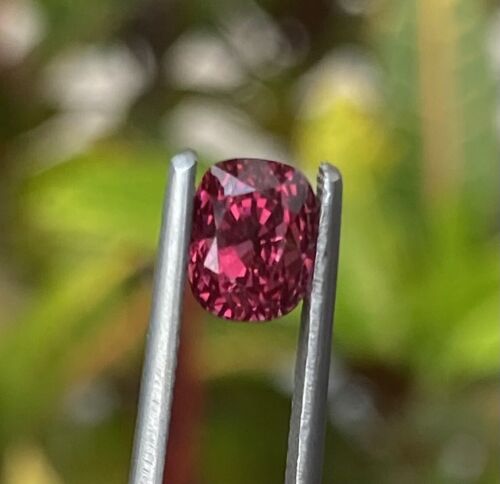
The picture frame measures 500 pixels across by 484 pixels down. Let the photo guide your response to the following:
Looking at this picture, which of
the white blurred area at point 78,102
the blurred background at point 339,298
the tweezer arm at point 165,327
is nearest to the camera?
the tweezer arm at point 165,327

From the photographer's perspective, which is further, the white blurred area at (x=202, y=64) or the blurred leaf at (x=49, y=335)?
the white blurred area at (x=202, y=64)

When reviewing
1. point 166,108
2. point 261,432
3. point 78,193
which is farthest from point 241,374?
point 166,108

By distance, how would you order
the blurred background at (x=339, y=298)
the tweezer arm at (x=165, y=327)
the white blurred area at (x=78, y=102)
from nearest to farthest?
Result: the tweezer arm at (x=165, y=327) < the blurred background at (x=339, y=298) < the white blurred area at (x=78, y=102)

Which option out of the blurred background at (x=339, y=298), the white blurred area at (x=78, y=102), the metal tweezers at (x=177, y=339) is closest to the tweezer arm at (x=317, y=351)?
the metal tweezers at (x=177, y=339)

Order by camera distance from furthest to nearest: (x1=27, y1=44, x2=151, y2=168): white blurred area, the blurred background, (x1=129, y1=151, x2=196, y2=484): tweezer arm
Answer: (x1=27, y1=44, x2=151, y2=168): white blurred area → the blurred background → (x1=129, y1=151, x2=196, y2=484): tweezer arm

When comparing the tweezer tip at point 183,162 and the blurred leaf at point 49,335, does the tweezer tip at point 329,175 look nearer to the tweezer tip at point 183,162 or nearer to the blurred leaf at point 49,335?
the tweezer tip at point 183,162

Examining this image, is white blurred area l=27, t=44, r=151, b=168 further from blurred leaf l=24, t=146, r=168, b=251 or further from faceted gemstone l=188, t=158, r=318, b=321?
faceted gemstone l=188, t=158, r=318, b=321

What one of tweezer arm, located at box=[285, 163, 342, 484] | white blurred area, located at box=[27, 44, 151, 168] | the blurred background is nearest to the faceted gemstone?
tweezer arm, located at box=[285, 163, 342, 484]

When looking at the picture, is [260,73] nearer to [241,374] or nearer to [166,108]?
[166,108]

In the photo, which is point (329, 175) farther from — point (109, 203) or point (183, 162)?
point (109, 203)
